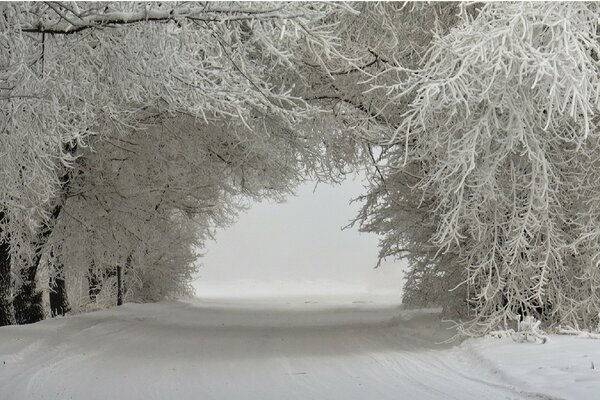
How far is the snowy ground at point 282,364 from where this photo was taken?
8.04m

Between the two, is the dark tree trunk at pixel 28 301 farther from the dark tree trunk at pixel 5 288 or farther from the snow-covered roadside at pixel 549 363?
the snow-covered roadside at pixel 549 363

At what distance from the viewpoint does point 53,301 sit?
19.3 meters

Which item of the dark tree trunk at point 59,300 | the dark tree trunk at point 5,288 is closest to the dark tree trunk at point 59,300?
the dark tree trunk at point 59,300

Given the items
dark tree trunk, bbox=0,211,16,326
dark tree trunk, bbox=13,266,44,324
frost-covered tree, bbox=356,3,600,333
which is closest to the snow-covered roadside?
frost-covered tree, bbox=356,3,600,333

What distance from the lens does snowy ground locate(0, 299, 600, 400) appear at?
8.04m

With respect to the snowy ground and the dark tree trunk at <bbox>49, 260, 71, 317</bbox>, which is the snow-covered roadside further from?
the dark tree trunk at <bbox>49, 260, 71, 317</bbox>

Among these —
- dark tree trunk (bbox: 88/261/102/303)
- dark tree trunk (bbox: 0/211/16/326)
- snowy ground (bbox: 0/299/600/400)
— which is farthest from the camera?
dark tree trunk (bbox: 88/261/102/303)

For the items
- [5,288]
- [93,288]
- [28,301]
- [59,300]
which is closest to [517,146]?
[5,288]

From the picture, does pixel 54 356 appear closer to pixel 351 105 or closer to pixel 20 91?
pixel 20 91

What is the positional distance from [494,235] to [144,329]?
21.4 ft

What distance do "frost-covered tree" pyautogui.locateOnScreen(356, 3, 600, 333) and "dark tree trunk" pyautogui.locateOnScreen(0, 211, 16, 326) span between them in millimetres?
6753

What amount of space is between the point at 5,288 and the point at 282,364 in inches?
275

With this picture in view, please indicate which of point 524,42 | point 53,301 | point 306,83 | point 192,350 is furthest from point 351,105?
point 53,301

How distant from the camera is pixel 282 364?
33.9 feet
